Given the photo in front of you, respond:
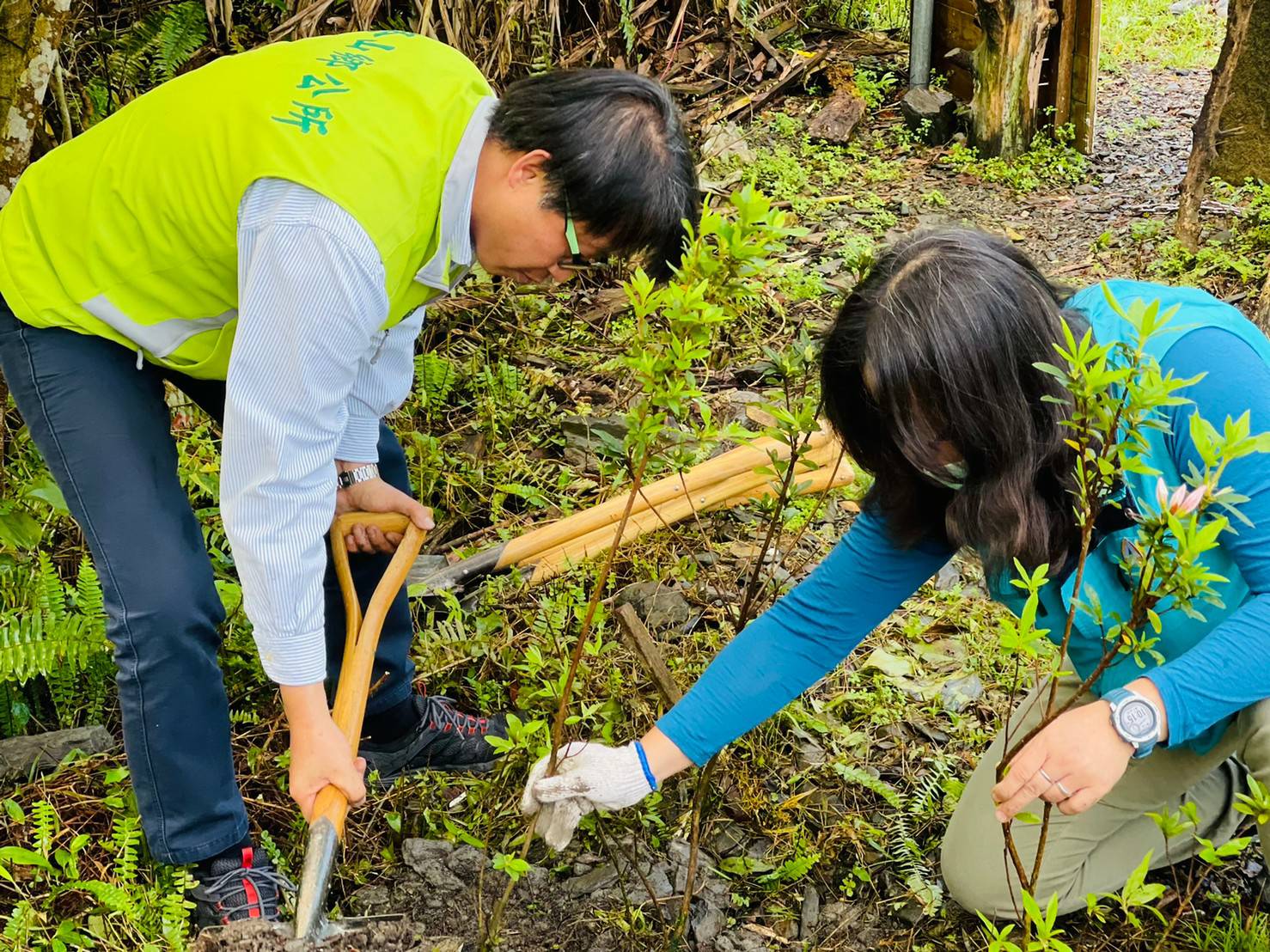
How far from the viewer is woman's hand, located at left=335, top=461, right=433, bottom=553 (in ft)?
8.07

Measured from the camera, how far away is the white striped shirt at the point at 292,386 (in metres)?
1.68

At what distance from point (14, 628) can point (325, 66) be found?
1.45 m

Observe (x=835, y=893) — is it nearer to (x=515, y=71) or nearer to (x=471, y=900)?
(x=471, y=900)

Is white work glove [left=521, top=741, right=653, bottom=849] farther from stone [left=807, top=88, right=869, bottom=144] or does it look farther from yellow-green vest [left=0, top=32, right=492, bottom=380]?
stone [left=807, top=88, right=869, bottom=144]

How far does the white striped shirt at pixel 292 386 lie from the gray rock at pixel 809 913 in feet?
3.89

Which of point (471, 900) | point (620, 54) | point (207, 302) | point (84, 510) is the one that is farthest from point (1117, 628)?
point (620, 54)

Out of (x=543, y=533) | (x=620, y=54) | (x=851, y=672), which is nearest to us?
(x=851, y=672)

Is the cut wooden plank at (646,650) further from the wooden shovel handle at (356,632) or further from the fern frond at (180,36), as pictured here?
the fern frond at (180,36)

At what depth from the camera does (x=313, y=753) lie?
1.82 m

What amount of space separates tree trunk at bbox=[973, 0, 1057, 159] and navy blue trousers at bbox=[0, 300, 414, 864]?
16.4ft

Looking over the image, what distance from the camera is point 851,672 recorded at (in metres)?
3.00

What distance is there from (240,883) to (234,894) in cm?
2

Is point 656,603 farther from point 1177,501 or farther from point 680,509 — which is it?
point 1177,501

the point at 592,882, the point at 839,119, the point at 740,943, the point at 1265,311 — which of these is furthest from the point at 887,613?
the point at 839,119
